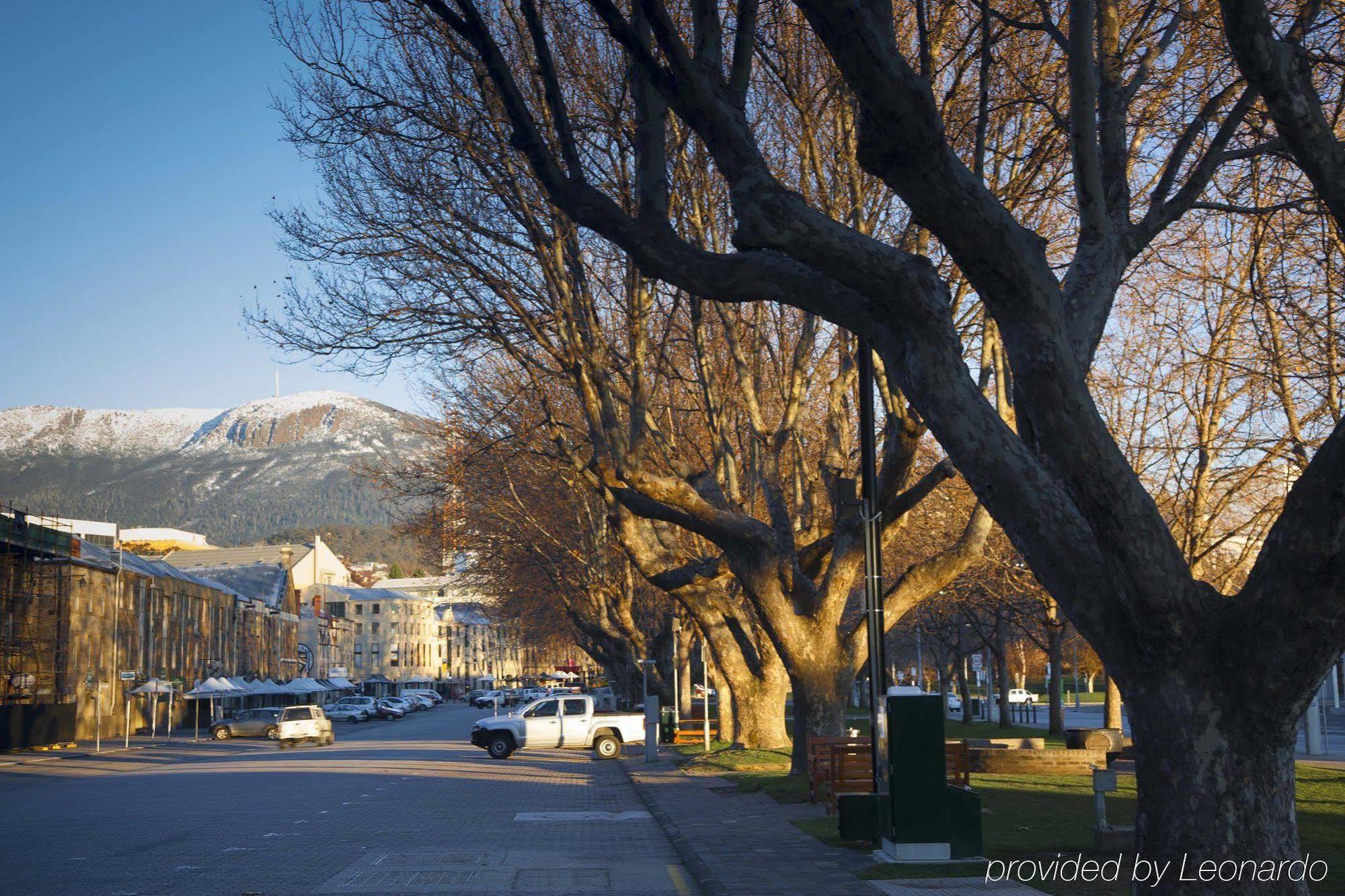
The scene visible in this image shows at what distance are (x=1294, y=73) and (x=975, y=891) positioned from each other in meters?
6.66

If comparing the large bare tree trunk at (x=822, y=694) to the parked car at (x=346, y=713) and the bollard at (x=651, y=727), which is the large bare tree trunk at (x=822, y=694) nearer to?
the bollard at (x=651, y=727)

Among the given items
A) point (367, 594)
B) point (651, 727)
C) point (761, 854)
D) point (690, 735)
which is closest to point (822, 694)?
point (761, 854)

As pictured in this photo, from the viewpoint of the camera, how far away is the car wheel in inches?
1462

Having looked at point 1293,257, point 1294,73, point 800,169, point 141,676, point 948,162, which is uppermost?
point 800,169

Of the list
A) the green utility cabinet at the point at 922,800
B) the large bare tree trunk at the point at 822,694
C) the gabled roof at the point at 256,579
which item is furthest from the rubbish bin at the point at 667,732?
the gabled roof at the point at 256,579

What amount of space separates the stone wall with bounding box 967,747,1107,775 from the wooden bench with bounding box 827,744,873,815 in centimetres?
692

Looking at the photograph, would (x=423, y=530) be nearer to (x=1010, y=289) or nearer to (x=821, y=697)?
(x=821, y=697)

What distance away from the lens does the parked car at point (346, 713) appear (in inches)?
3236

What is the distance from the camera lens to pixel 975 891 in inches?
427

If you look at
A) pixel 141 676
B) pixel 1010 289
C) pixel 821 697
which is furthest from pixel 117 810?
pixel 141 676

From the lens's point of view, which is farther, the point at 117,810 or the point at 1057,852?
the point at 117,810

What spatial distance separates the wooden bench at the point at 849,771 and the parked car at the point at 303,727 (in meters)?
36.7

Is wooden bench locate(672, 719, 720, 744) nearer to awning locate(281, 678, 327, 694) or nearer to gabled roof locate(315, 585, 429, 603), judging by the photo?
awning locate(281, 678, 327, 694)

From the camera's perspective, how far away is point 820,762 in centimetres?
1867
